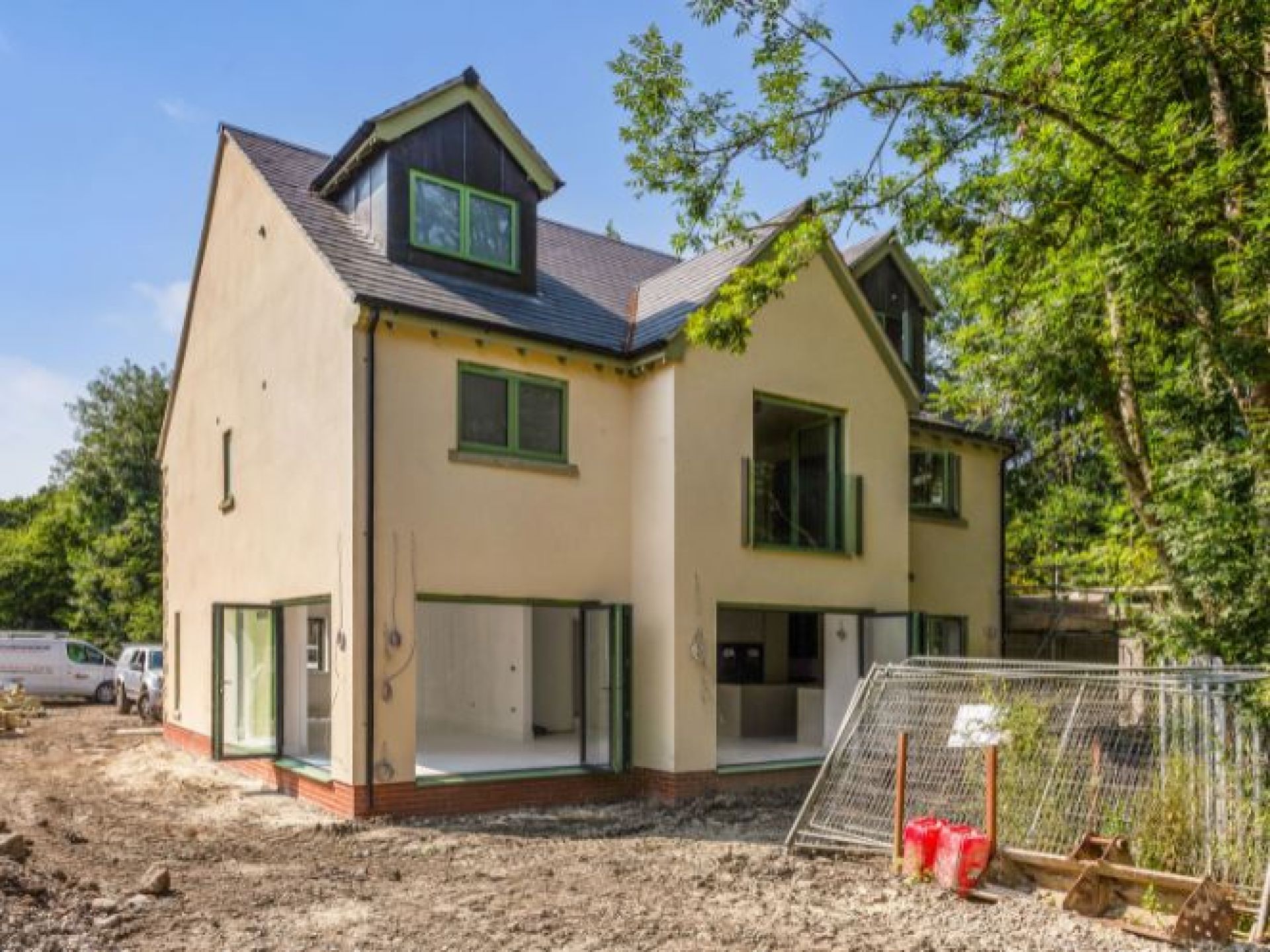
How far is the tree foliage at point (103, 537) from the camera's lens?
108 ft

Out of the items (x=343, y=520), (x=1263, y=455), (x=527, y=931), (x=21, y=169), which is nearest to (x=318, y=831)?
(x=343, y=520)

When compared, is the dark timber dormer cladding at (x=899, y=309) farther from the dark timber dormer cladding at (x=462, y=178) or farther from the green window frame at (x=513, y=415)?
the green window frame at (x=513, y=415)

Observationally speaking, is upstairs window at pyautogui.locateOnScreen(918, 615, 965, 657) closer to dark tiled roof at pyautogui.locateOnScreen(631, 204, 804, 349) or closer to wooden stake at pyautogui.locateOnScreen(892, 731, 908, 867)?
dark tiled roof at pyautogui.locateOnScreen(631, 204, 804, 349)

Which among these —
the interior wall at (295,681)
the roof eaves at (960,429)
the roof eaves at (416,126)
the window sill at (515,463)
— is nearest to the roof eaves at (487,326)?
the window sill at (515,463)

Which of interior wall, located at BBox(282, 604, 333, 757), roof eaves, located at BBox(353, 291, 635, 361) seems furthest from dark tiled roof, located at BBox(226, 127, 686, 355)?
interior wall, located at BBox(282, 604, 333, 757)

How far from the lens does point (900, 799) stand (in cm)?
808

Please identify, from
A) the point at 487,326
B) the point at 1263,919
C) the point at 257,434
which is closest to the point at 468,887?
the point at 1263,919

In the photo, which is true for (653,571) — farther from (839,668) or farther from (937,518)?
(937,518)

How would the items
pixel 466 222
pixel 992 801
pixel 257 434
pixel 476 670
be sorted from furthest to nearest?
pixel 476 670 < pixel 257 434 < pixel 466 222 < pixel 992 801

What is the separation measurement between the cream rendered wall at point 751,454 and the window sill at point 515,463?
137 cm

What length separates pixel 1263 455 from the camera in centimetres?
890

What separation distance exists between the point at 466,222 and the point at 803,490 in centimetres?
620

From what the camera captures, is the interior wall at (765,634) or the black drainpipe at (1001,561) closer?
the interior wall at (765,634)

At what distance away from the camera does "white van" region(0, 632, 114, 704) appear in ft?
83.9
